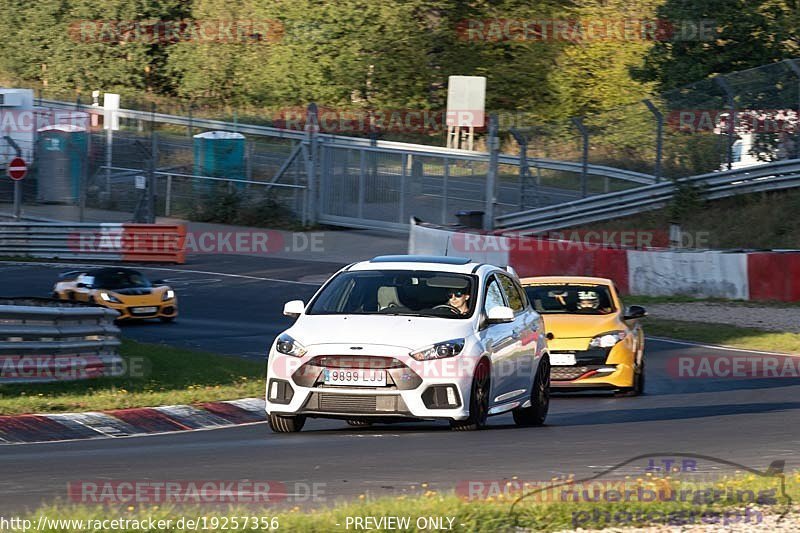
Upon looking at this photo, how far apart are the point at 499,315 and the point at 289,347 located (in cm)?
177

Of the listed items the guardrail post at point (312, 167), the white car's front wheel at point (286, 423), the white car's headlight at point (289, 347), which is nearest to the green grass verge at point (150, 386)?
the white car's front wheel at point (286, 423)

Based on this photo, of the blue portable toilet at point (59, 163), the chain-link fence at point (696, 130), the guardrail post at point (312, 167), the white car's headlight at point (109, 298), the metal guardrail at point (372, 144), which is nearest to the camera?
the white car's headlight at point (109, 298)

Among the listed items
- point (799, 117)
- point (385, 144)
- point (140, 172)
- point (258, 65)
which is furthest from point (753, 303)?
point (258, 65)

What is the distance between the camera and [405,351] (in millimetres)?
10727

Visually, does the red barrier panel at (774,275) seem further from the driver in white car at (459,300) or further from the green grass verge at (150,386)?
the driver in white car at (459,300)

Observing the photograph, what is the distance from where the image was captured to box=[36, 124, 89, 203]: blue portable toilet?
45147 millimetres

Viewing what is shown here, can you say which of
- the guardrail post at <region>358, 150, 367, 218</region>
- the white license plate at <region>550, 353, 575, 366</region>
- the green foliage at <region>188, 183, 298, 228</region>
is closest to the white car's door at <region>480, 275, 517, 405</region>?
the white license plate at <region>550, 353, 575, 366</region>

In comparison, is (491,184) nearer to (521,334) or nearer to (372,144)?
(372,144)

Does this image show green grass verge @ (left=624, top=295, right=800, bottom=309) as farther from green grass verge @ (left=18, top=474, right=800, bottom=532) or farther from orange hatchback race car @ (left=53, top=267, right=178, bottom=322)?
green grass verge @ (left=18, top=474, right=800, bottom=532)

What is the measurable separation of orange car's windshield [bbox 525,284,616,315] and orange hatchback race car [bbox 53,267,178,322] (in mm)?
9468

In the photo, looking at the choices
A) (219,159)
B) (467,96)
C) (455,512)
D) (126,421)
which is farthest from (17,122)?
(455,512)

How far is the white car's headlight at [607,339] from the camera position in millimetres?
15641

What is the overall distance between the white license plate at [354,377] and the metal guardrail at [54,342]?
4.52 metres

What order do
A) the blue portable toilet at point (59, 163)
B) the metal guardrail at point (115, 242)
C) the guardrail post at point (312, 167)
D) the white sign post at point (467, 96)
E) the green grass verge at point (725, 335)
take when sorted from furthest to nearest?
→ the blue portable toilet at point (59, 163) < the guardrail post at point (312, 167) < the white sign post at point (467, 96) < the metal guardrail at point (115, 242) < the green grass verge at point (725, 335)
